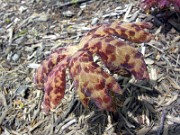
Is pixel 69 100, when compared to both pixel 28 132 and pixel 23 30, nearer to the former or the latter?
pixel 28 132

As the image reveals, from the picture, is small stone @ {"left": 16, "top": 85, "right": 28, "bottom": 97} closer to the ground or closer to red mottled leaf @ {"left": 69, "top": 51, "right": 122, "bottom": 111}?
the ground

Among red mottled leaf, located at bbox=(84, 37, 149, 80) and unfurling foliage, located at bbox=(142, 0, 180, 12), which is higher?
red mottled leaf, located at bbox=(84, 37, 149, 80)

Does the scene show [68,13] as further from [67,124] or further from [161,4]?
[67,124]

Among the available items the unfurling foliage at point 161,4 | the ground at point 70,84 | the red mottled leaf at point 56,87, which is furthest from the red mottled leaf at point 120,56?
the unfurling foliage at point 161,4

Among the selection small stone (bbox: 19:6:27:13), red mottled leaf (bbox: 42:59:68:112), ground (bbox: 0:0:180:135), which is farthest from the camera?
small stone (bbox: 19:6:27:13)

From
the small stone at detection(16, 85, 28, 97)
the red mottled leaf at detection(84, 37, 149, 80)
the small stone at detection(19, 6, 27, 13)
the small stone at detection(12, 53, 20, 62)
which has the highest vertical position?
the red mottled leaf at detection(84, 37, 149, 80)

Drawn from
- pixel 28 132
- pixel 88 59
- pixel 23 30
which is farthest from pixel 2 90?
pixel 88 59

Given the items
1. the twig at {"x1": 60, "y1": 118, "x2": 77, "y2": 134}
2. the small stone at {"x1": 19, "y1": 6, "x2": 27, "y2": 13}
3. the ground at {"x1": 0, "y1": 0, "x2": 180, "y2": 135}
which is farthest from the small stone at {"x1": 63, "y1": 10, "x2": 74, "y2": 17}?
the twig at {"x1": 60, "y1": 118, "x2": 77, "y2": 134}
